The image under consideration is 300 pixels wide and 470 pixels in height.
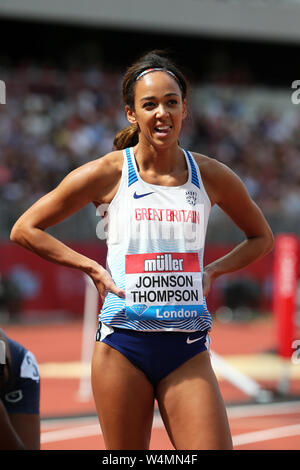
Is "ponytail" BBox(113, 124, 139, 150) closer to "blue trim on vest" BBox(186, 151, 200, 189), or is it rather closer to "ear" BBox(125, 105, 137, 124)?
"ear" BBox(125, 105, 137, 124)

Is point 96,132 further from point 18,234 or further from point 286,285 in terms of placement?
point 18,234

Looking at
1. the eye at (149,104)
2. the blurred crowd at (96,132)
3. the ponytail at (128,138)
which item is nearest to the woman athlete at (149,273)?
the eye at (149,104)

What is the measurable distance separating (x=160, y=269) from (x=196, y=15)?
69.2 ft

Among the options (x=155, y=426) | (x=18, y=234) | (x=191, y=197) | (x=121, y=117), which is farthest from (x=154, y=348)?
(x=121, y=117)

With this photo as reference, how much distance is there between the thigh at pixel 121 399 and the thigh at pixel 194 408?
0.09 m

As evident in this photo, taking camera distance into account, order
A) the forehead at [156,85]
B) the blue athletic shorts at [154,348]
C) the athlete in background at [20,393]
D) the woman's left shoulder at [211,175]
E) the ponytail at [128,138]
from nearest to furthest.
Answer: the blue athletic shorts at [154,348]
the forehead at [156,85]
the woman's left shoulder at [211,175]
the ponytail at [128,138]
the athlete in background at [20,393]

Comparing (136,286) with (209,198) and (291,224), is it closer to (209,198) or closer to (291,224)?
(209,198)

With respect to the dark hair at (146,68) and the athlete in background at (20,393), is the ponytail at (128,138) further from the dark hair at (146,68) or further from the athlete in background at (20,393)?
the athlete in background at (20,393)

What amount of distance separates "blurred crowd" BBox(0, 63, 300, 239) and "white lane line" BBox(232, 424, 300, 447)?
8.50 m

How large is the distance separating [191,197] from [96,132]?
15.0 metres

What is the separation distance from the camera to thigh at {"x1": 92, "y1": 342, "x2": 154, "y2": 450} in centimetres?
310

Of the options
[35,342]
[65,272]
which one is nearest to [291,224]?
[65,272]

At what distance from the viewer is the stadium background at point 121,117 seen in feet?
49.1
